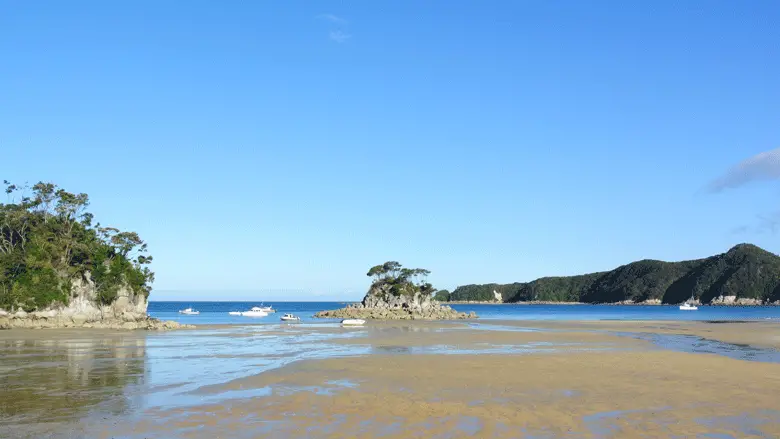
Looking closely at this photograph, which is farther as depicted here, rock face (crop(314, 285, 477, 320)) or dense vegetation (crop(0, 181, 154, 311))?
rock face (crop(314, 285, 477, 320))

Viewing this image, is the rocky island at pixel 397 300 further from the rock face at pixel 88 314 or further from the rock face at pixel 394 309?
the rock face at pixel 88 314

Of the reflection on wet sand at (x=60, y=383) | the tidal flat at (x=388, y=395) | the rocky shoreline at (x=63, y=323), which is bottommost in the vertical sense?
the tidal flat at (x=388, y=395)

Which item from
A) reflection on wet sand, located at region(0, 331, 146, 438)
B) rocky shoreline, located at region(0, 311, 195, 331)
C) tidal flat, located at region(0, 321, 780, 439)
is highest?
rocky shoreline, located at region(0, 311, 195, 331)

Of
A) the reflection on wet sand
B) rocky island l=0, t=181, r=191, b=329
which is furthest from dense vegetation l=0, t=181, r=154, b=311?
the reflection on wet sand

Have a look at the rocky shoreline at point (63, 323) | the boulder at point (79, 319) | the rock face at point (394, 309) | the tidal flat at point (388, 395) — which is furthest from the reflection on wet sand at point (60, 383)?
the rock face at point (394, 309)

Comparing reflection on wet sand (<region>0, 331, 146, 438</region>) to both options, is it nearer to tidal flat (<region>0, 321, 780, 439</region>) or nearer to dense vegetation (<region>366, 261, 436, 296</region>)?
tidal flat (<region>0, 321, 780, 439</region>)

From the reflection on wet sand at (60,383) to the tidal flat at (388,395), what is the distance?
68 millimetres

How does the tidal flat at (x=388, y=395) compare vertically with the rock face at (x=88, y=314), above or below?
below

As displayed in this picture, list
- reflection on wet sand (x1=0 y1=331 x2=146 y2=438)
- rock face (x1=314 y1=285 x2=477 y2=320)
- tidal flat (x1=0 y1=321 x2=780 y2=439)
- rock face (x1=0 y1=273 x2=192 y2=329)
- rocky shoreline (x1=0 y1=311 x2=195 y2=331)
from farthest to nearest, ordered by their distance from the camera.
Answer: rock face (x1=314 y1=285 x2=477 y2=320) < rock face (x1=0 y1=273 x2=192 y2=329) < rocky shoreline (x1=0 y1=311 x2=195 y2=331) < reflection on wet sand (x1=0 y1=331 x2=146 y2=438) < tidal flat (x1=0 y1=321 x2=780 y2=439)

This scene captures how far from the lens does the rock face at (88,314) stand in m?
64.5

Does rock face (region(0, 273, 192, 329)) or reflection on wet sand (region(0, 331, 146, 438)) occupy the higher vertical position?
rock face (region(0, 273, 192, 329))

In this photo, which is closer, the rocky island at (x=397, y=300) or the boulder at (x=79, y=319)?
the boulder at (x=79, y=319)

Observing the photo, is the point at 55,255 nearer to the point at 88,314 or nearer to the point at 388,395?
the point at 88,314

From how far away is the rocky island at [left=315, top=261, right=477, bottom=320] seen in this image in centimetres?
11818
